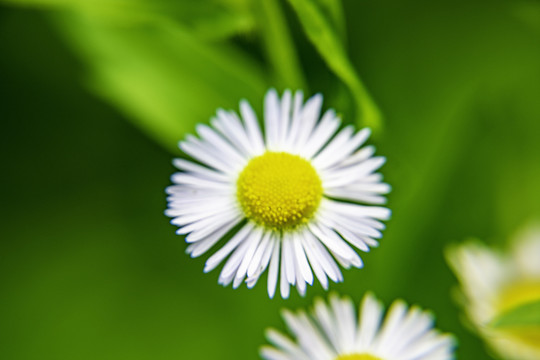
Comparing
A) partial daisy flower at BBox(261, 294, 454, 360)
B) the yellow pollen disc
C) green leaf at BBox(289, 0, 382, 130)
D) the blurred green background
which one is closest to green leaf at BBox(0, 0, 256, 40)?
the blurred green background

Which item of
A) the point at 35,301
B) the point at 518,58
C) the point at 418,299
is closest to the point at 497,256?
the point at 418,299

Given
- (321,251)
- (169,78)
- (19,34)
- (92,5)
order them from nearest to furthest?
(321,251), (92,5), (169,78), (19,34)

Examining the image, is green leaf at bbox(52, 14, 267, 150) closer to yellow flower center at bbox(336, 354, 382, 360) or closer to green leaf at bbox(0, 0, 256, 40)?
green leaf at bbox(0, 0, 256, 40)

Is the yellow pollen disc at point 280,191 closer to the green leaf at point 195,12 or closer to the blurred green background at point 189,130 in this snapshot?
the blurred green background at point 189,130

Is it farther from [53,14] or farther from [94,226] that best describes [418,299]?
[53,14]

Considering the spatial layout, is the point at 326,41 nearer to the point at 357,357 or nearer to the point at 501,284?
the point at 357,357

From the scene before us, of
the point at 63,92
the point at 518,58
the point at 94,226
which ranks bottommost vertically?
the point at 94,226
